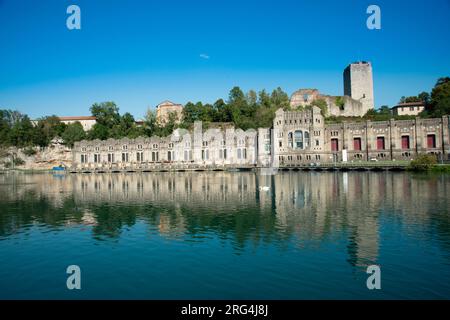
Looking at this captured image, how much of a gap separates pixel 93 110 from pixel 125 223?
11983 cm

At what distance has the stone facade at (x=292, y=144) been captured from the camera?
79.1 metres

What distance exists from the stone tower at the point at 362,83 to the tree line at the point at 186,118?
16.6 ft

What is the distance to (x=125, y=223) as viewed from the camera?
2491cm

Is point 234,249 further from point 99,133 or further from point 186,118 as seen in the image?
point 99,133

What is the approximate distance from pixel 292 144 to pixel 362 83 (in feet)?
136

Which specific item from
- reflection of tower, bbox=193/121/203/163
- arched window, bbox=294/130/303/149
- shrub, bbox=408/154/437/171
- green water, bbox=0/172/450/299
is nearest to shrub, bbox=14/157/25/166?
reflection of tower, bbox=193/121/203/163

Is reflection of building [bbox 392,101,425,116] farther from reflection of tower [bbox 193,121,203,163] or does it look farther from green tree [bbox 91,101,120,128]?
green tree [bbox 91,101,120,128]

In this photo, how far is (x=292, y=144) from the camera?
87938 millimetres

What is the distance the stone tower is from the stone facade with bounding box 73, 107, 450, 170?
31.3 meters

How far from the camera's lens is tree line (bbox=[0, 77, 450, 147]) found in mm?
98250

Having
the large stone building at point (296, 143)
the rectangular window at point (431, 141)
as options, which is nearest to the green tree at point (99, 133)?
the large stone building at point (296, 143)

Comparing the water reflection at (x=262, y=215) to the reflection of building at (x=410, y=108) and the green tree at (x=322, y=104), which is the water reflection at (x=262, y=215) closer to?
the green tree at (x=322, y=104)
